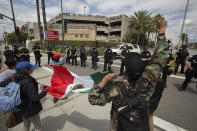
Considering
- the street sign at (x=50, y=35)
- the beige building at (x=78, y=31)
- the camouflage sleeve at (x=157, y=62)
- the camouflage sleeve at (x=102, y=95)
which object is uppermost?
the beige building at (x=78, y=31)

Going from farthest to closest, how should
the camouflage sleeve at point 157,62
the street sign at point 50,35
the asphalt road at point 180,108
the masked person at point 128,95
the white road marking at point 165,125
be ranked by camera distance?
the street sign at point 50,35 < the asphalt road at point 180,108 < the white road marking at point 165,125 < the camouflage sleeve at point 157,62 < the masked person at point 128,95

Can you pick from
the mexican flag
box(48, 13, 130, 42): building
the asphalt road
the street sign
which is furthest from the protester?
box(48, 13, 130, 42): building

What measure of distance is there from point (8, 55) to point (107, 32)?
37.2 metres

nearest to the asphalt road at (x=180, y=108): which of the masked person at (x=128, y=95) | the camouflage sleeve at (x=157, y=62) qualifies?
the camouflage sleeve at (x=157, y=62)

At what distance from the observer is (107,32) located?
133ft

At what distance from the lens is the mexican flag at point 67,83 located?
2129mm

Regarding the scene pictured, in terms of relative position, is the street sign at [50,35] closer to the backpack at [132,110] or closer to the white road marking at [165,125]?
the white road marking at [165,125]

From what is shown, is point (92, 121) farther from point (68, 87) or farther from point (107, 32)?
point (107, 32)

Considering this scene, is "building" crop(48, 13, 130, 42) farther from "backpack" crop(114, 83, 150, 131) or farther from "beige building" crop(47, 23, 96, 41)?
"backpack" crop(114, 83, 150, 131)

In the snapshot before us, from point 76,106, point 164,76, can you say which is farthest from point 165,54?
point 164,76

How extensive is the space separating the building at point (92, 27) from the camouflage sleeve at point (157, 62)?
33.0 m

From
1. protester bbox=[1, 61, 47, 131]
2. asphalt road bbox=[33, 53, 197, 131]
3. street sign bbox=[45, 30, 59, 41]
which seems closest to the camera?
protester bbox=[1, 61, 47, 131]

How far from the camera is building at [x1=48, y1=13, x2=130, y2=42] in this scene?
109 ft

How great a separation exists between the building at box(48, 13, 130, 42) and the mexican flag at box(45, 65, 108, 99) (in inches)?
1265
